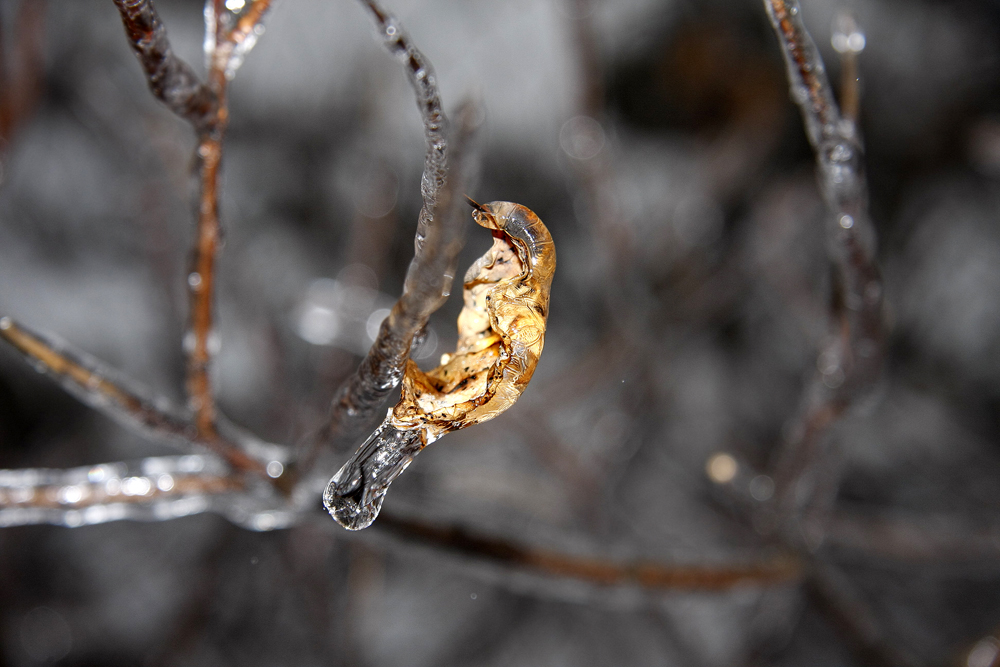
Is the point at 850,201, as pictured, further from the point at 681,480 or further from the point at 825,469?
the point at 681,480

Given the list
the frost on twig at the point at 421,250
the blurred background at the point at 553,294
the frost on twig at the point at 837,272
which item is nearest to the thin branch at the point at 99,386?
the frost on twig at the point at 421,250

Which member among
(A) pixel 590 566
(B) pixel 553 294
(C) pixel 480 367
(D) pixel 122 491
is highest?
(C) pixel 480 367

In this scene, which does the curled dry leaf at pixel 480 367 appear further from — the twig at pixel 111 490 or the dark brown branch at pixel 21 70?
the dark brown branch at pixel 21 70

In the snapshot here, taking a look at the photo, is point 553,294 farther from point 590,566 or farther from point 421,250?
point 421,250

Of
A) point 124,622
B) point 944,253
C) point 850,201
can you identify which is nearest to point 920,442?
point 944,253

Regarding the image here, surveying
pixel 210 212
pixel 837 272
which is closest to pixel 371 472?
pixel 210 212

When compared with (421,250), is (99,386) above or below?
below

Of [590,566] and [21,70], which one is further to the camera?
[21,70]

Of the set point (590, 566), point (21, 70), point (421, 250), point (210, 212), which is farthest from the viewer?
point (21, 70)

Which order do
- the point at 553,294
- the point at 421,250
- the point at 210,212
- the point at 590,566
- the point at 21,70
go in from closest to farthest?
the point at 421,250 < the point at 210,212 < the point at 590,566 < the point at 21,70 < the point at 553,294
